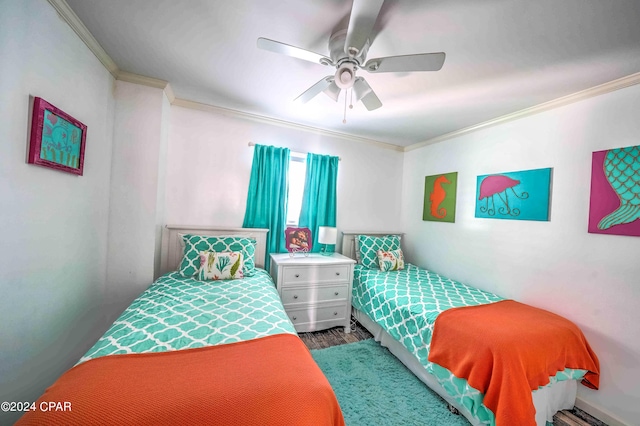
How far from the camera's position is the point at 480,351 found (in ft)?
4.62

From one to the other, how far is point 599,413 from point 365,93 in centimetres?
279

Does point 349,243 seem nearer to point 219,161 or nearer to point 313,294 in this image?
point 313,294

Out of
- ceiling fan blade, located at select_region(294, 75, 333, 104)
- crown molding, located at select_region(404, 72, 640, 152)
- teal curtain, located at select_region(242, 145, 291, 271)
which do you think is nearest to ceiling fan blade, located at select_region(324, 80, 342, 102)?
ceiling fan blade, located at select_region(294, 75, 333, 104)

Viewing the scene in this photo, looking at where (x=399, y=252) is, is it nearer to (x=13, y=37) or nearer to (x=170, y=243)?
(x=170, y=243)

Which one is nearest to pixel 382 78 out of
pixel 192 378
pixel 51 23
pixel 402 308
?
pixel 402 308

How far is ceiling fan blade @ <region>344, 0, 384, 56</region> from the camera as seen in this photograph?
0.98 meters

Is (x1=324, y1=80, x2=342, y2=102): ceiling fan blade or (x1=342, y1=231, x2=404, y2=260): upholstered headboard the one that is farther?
(x1=342, y1=231, x2=404, y2=260): upholstered headboard

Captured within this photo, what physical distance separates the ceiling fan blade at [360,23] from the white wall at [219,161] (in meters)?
1.77

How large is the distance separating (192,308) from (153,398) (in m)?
0.77

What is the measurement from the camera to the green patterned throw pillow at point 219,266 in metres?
2.09

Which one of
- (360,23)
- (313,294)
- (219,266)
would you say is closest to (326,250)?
(313,294)

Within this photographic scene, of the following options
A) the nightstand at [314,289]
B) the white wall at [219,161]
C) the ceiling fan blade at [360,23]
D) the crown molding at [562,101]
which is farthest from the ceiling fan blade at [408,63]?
the nightstand at [314,289]

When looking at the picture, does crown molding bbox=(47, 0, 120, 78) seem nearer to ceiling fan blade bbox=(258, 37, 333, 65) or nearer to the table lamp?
ceiling fan blade bbox=(258, 37, 333, 65)

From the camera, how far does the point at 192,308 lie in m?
1.52
